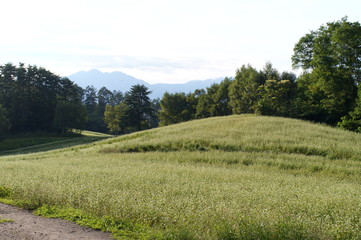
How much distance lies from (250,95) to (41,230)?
50.4 metres

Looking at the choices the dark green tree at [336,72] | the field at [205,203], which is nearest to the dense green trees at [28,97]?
the dark green tree at [336,72]

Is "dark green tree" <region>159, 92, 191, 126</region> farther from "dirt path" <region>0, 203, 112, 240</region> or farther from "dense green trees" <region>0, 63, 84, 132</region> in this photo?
"dirt path" <region>0, 203, 112, 240</region>

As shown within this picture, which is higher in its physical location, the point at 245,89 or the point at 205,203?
the point at 245,89

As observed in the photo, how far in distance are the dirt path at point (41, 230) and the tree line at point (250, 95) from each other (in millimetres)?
34410

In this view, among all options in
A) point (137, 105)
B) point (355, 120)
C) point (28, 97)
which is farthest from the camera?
point (137, 105)

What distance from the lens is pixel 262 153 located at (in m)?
21.3

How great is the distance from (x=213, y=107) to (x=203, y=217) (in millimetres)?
61304

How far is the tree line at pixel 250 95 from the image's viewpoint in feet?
125

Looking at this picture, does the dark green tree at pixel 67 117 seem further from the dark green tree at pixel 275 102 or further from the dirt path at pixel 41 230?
the dirt path at pixel 41 230

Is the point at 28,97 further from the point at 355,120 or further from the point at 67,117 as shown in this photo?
the point at 355,120

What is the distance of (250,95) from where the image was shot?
54.0m

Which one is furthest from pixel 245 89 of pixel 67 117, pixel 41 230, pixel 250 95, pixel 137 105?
pixel 41 230

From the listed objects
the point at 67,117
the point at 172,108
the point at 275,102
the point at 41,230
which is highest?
the point at 172,108

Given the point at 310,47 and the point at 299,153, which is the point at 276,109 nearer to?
the point at 310,47
